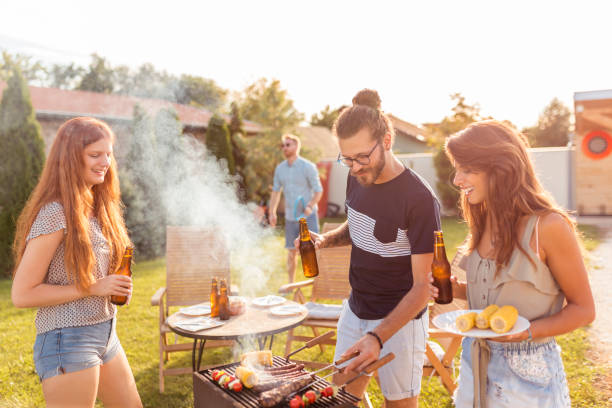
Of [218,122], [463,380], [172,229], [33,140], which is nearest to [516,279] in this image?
[463,380]

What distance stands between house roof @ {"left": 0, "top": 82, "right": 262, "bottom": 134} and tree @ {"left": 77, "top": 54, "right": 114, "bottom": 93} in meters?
16.2

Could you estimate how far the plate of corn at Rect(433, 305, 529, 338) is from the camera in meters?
1.78

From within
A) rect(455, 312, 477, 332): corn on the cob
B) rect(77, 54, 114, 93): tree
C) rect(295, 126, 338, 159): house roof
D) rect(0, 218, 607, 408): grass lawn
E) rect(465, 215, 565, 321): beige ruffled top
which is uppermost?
rect(77, 54, 114, 93): tree

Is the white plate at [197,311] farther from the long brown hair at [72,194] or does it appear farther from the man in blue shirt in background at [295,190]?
the man in blue shirt in background at [295,190]

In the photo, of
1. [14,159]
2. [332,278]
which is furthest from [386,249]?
[14,159]

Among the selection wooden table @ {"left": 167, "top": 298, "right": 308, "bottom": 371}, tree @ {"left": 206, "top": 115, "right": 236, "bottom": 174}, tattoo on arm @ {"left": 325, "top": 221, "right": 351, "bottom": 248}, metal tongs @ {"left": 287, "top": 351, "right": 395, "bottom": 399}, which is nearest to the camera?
metal tongs @ {"left": 287, "top": 351, "right": 395, "bottom": 399}

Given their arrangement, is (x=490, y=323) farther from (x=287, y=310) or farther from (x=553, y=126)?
(x=553, y=126)

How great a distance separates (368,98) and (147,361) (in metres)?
4.01

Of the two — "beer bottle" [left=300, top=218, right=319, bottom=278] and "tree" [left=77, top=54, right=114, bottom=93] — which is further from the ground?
"tree" [left=77, top=54, right=114, bottom=93]

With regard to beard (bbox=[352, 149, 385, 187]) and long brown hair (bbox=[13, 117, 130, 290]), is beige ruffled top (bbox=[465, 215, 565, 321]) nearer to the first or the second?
beard (bbox=[352, 149, 385, 187])

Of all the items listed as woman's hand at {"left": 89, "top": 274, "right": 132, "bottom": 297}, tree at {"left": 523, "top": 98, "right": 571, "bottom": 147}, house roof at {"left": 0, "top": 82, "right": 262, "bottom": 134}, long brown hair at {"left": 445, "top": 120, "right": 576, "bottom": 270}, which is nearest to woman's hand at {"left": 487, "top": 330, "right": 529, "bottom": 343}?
long brown hair at {"left": 445, "top": 120, "right": 576, "bottom": 270}

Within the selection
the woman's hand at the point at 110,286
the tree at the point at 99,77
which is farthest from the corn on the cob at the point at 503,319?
the tree at the point at 99,77

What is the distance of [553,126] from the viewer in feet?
130

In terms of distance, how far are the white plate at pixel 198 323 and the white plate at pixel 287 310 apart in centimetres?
46
